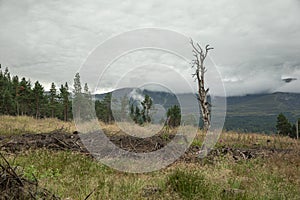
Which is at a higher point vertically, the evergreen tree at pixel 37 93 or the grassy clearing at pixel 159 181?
the evergreen tree at pixel 37 93

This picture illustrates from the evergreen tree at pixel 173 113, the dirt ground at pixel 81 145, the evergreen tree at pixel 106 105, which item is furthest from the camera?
the evergreen tree at pixel 173 113

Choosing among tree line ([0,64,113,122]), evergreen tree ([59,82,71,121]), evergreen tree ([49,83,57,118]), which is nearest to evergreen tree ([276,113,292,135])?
tree line ([0,64,113,122])

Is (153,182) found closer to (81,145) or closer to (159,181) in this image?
(159,181)

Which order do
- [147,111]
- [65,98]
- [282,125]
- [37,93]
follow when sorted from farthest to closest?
[65,98] → [37,93] → [282,125] → [147,111]

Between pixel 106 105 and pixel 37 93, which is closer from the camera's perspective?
pixel 106 105

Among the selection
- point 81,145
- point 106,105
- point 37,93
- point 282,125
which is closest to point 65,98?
point 37,93

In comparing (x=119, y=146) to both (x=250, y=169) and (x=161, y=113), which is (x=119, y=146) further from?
(x=250, y=169)

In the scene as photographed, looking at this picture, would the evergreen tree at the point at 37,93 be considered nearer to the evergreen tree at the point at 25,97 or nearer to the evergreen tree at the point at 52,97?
the evergreen tree at the point at 25,97

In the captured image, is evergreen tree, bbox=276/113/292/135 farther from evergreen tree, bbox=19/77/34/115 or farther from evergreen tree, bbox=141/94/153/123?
evergreen tree, bbox=19/77/34/115

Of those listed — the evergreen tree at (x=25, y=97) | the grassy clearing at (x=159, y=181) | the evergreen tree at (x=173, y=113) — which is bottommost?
the grassy clearing at (x=159, y=181)

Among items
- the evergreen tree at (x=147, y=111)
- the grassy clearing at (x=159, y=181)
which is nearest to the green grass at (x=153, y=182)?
the grassy clearing at (x=159, y=181)

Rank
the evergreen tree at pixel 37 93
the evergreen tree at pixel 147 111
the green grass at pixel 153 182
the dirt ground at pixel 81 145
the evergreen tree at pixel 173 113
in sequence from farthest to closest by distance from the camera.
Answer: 1. the evergreen tree at pixel 37 93
2. the evergreen tree at pixel 173 113
3. the dirt ground at pixel 81 145
4. the evergreen tree at pixel 147 111
5. the green grass at pixel 153 182

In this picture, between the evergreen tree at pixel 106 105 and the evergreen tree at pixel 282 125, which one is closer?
the evergreen tree at pixel 106 105

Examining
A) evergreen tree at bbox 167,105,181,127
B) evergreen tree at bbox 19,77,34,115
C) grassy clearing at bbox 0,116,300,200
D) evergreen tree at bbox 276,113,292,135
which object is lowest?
evergreen tree at bbox 276,113,292,135
